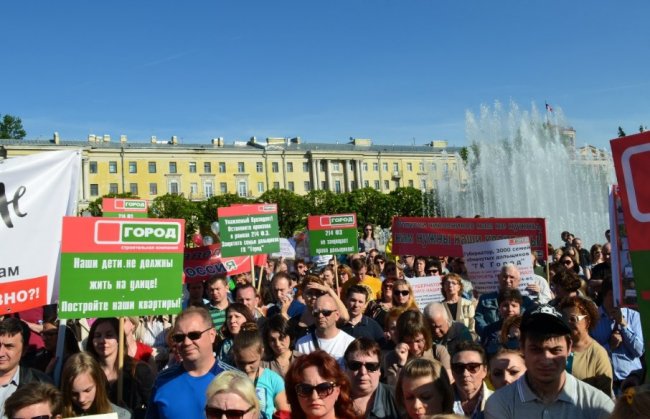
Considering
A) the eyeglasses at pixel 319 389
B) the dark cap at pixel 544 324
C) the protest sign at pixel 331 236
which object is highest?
the protest sign at pixel 331 236

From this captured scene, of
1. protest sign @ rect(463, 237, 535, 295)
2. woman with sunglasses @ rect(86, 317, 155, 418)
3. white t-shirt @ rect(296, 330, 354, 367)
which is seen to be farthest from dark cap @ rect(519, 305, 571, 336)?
protest sign @ rect(463, 237, 535, 295)

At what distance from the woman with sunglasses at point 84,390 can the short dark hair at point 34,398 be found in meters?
0.34

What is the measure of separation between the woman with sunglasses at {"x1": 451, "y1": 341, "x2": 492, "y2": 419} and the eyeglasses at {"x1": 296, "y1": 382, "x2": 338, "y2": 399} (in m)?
1.06

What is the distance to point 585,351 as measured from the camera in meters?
4.85

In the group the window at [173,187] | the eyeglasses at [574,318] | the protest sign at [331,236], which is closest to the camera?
the eyeglasses at [574,318]

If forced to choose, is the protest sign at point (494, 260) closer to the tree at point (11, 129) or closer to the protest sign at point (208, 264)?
the protest sign at point (208, 264)

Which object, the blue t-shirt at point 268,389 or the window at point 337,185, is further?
the window at point 337,185

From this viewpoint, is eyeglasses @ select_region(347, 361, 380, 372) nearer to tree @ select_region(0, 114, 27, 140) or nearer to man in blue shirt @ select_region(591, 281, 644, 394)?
man in blue shirt @ select_region(591, 281, 644, 394)

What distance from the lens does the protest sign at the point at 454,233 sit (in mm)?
10438

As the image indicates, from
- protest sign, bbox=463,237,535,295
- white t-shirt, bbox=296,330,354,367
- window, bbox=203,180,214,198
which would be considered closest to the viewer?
white t-shirt, bbox=296,330,354,367

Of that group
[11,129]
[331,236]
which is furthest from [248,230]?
[11,129]

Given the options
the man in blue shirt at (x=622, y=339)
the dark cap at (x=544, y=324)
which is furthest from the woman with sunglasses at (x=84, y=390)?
the man in blue shirt at (x=622, y=339)

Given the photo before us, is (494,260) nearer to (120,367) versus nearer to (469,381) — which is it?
(469,381)

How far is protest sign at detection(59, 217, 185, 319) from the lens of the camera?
17.5 feet
